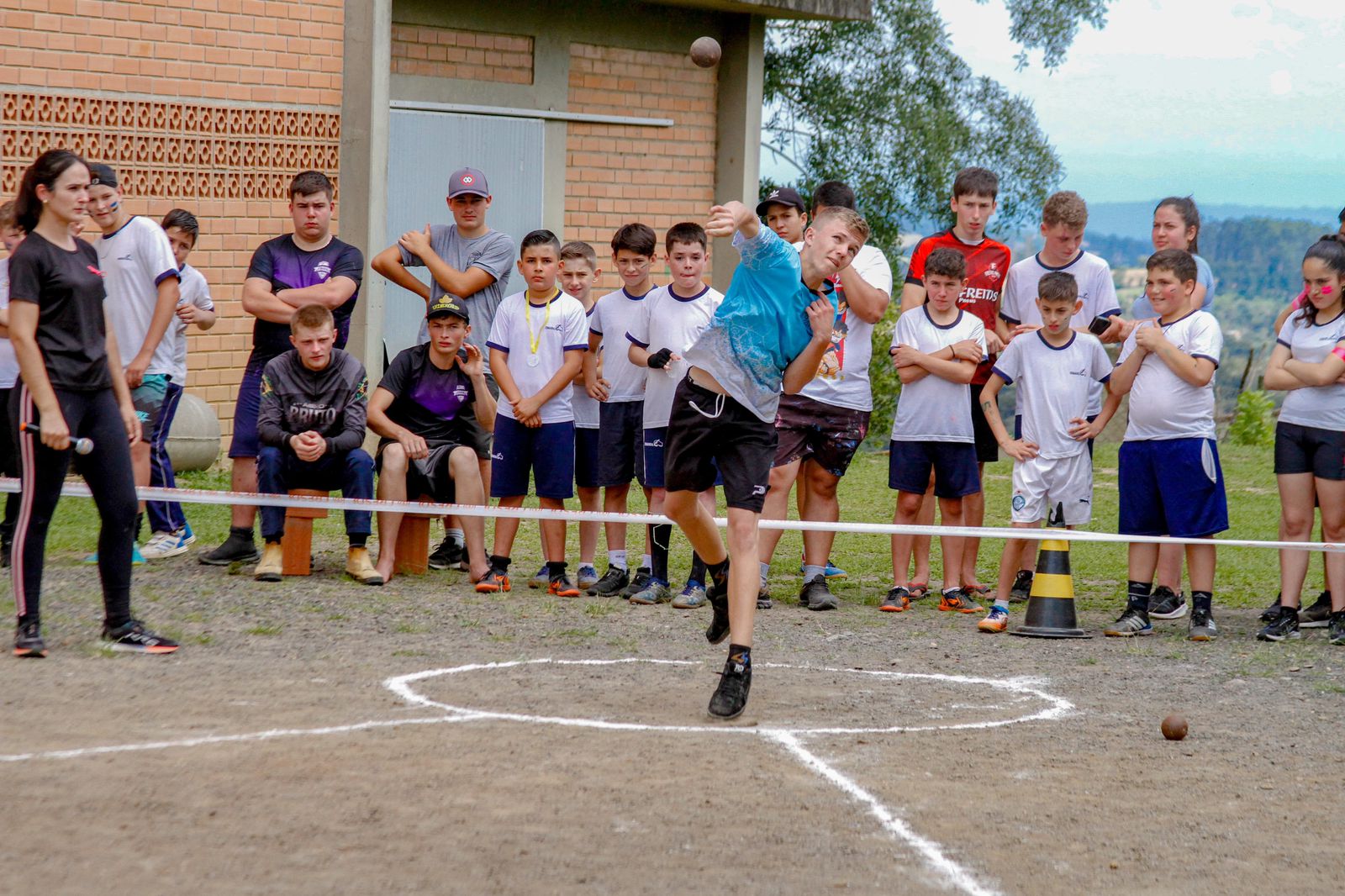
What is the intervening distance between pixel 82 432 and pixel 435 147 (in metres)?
8.58

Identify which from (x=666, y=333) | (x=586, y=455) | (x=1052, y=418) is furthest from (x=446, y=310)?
(x=1052, y=418)

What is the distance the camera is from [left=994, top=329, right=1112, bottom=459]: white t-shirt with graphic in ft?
28.2

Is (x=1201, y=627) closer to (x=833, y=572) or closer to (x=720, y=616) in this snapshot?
(x=833, y=572)

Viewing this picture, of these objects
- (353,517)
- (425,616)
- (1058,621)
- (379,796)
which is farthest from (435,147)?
(379,796)

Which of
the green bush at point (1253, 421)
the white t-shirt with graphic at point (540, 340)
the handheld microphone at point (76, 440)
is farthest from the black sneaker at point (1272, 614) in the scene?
the green bush at point (1253, 421)

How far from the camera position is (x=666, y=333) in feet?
28.6

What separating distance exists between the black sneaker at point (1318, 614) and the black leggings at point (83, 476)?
6177mm

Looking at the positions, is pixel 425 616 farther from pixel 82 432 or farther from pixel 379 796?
pixel 379 796

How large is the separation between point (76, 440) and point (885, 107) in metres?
21.8

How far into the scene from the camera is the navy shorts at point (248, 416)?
30.8 ft

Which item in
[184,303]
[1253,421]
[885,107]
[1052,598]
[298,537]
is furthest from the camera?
[885,107]

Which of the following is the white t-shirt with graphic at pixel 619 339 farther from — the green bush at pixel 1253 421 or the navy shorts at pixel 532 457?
the green bush at pixel 1253 421

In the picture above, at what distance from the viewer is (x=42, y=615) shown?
763 cm

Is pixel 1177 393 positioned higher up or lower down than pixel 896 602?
higher up
